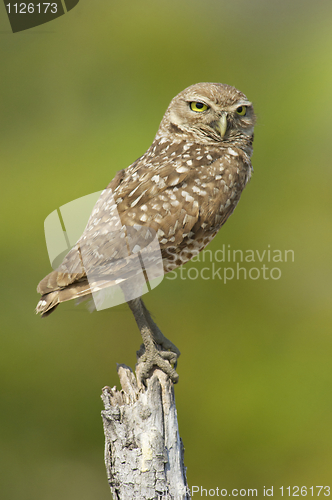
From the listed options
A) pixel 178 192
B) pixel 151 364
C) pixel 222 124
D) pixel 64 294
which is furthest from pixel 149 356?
pixel 222 124

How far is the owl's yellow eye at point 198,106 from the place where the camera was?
2.04m

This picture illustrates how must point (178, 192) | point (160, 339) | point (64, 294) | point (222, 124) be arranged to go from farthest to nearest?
point (160, 339)
point (222, 124)
point (178, 192)
point (64, 294)

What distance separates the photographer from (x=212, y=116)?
6.67 ft

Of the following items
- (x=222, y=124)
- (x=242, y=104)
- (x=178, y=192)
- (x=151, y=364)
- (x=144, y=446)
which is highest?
(x=242, y=104)

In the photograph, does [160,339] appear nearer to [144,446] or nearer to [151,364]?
[151,364]

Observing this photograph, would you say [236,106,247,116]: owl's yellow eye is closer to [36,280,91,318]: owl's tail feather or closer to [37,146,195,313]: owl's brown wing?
[37,146,195,313]: owl's brown wing

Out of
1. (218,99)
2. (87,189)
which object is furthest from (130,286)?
(87,189)

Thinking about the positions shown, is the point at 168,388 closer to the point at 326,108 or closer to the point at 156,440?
the point at 156,440

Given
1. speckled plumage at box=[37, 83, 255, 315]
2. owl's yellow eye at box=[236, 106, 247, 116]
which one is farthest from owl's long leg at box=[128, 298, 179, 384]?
owl's yellow eye at box=[236, 106, 247, 116]

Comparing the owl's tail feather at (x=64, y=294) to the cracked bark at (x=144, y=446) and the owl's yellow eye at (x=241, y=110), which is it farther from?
the owl's yellow eye at (x=241, y=110)

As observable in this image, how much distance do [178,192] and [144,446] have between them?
116 cm

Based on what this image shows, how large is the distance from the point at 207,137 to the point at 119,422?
57.3 inches

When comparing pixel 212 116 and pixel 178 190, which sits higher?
pixel 212 116

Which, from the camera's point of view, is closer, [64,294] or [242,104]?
[64,294]
